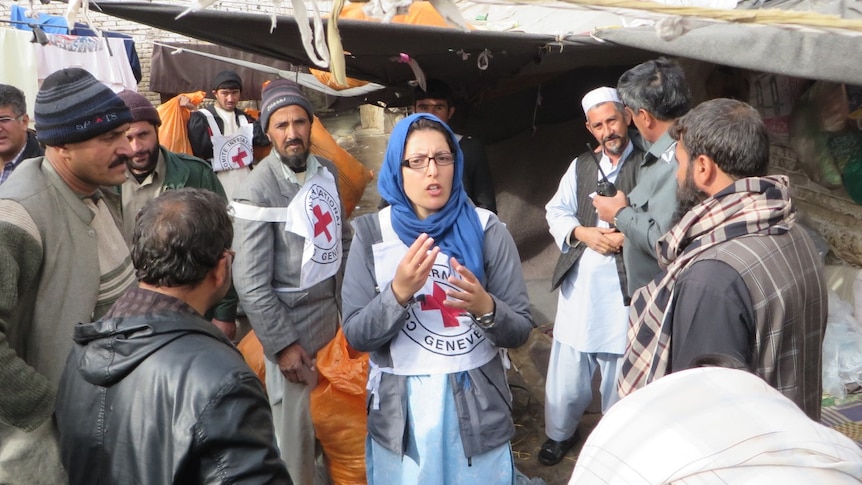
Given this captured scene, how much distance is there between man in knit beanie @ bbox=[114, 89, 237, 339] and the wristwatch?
1.57m

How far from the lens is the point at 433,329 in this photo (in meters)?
2.19

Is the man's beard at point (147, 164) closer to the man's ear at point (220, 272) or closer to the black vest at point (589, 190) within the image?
the man's ear at point (220, 272)

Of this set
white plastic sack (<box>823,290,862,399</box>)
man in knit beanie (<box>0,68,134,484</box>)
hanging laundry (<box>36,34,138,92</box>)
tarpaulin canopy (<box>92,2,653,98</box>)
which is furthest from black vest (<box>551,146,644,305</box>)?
hanging laundry (<box>36,34,138,92</box>)

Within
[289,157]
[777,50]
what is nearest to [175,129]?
[289,157]

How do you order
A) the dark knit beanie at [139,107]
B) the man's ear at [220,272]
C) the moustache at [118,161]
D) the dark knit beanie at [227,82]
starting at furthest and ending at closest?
1. the dark knit beanie at [227,82]
2. the dark knit beanie at [139,107]
3. the moustache at [118,161]
4. the man's ear at [220,272]

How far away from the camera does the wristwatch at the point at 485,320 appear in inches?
81.7

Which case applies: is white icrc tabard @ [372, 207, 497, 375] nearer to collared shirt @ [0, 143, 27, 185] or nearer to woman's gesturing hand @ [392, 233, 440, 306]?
woman's gesturing hand @ [392, 233, 440, 306]

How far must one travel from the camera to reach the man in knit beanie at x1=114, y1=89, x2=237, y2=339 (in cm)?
303

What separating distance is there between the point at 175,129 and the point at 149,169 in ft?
11.7

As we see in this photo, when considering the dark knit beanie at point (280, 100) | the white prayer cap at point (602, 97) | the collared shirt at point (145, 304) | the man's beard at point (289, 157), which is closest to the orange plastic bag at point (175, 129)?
the dark knit beanie at point (280, 100)

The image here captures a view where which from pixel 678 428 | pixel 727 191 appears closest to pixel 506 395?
pixel 727 191

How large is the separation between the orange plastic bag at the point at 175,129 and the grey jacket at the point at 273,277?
375 centimetres

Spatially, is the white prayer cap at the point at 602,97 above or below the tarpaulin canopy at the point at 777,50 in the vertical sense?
below

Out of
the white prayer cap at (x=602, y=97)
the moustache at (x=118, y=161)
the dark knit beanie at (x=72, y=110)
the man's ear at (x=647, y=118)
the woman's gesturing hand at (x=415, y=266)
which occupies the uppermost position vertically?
the dark knit beanie at (x=72, y=110)
